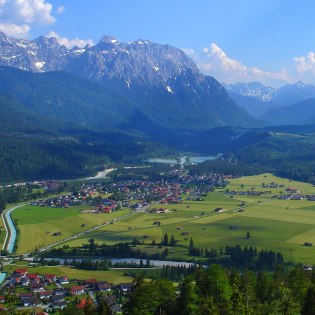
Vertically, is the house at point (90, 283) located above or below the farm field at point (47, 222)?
below

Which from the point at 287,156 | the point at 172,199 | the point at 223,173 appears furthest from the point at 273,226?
the point at 287,156

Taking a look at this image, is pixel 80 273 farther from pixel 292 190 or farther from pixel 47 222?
pixel 292 190

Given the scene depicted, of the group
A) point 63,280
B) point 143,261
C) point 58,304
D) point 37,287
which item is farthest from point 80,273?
point 58,304

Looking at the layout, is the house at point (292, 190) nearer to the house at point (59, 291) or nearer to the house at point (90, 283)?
the house at point (90, 283)

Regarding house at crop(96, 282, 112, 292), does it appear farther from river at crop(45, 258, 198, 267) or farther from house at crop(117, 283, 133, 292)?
river at crop(45, 258, 198, 267)

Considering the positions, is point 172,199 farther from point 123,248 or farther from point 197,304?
point 197,304

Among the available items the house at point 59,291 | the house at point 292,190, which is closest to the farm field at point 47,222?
the house at point 59,291
